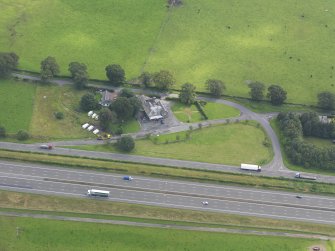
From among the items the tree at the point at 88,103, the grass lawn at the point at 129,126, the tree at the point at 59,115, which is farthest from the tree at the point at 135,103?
the tree at the point at 59,115

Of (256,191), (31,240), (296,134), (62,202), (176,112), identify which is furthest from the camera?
(176,112)

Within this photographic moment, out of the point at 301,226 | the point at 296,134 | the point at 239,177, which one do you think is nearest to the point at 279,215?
the point at 301,226

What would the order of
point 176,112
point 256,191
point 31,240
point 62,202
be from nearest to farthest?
point 31,240 → point 62,202 → point 256,191 → point 176,112

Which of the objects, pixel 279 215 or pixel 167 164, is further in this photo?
pixel 167 164

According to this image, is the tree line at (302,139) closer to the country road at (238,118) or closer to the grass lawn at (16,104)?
the country road at (238,118)

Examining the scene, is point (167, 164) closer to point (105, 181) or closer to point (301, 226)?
point (105, 181)

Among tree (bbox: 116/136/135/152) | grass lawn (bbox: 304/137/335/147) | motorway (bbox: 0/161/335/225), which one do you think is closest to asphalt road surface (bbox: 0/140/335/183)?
tree (bbox: 116/136/135/152)

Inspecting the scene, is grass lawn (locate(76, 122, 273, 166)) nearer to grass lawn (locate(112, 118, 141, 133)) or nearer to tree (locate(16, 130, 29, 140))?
grass lawn (locate(112, 118, 141, 133))

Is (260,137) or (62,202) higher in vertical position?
(260,137)
